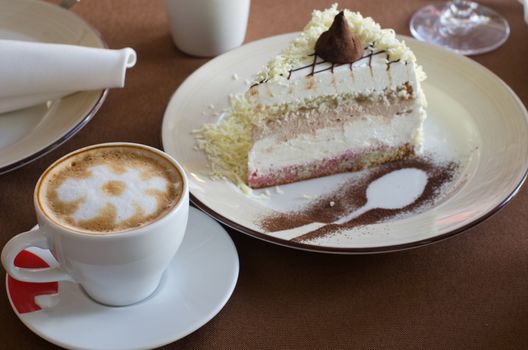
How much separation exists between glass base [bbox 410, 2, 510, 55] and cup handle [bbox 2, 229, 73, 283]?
4.23ft

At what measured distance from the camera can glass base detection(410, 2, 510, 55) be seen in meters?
1.88

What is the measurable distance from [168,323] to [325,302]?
0.28 meters

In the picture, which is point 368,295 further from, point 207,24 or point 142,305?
point 207,24

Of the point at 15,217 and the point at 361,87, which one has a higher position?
the point at 361,87

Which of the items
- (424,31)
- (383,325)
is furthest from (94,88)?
(424,31)

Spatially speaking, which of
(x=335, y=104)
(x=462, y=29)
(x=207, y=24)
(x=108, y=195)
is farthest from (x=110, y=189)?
(x=462, y=29)

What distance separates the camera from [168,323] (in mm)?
1028

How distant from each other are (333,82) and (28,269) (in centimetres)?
77

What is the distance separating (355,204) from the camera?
4.61 ft

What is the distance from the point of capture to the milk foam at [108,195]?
0.99m

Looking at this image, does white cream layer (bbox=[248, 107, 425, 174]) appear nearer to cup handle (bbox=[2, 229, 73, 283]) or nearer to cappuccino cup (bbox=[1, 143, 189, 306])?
cappuccino cup (bbox=[1, 143, 189, 306])

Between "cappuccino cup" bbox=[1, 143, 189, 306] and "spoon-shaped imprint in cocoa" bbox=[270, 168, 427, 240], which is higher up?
"cappuccino cup" bbox=[1, 143, 189, 306]

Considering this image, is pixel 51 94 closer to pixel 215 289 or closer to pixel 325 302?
pixel 215 289

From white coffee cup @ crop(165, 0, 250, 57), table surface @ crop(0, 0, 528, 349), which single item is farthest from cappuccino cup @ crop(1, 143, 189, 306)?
white coffee cup @ crop(165, 0, 250, 57)
